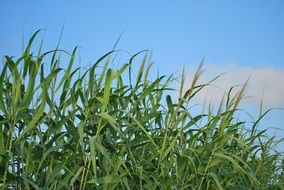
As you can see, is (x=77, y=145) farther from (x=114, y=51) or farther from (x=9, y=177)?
(x=114, y=51)

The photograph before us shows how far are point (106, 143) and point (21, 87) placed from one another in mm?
531

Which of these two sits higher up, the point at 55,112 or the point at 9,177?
the point at 55,112

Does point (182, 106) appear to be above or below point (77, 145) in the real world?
above

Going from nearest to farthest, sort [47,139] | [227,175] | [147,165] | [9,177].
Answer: [9,177]
[47,139]
[147,165]
[227,175]

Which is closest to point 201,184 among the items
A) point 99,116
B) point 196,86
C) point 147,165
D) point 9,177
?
point 147,165

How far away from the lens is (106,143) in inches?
103

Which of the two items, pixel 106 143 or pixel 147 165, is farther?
pixel 147 165

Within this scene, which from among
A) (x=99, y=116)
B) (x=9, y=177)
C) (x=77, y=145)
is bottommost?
(x=9, y=177)

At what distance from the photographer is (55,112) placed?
2619 millimetres

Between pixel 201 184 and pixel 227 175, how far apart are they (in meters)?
→ 0.41

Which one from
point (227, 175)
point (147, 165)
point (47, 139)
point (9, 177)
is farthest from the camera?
point (227, 175)

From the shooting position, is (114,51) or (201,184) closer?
(114,51)

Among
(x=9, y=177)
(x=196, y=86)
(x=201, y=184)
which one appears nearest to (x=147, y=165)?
(x=201, y=184)

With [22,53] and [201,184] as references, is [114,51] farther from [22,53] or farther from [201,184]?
[201,184]
